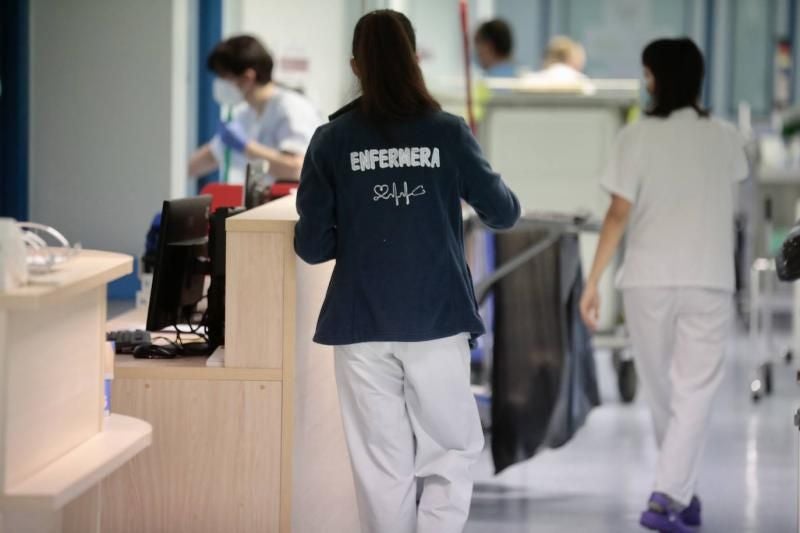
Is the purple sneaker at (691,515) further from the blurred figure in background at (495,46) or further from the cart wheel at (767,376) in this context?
the blurred figure in background at (495,46)

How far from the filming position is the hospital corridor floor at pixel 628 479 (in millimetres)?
4457

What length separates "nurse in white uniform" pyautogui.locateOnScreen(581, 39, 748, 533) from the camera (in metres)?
4.19

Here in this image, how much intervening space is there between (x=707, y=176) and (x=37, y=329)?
7.88ft

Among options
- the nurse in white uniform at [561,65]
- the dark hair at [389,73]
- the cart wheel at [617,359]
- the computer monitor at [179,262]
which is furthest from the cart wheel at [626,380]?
the dark hair at [389,73]

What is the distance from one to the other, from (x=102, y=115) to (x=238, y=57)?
0.82 m

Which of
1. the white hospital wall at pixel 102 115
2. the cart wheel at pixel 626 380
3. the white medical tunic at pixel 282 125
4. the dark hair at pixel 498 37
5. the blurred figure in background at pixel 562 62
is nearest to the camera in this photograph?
the white hospital wall at pixel 102 115

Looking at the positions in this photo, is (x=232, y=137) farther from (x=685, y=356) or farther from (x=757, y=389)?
(x=757, y=389)

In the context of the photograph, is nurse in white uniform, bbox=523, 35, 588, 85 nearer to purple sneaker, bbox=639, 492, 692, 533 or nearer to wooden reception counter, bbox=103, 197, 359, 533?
purple sneaker, bbox=639, 492, 692, 533

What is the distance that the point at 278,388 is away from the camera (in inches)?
124

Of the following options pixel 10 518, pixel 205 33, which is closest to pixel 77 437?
pixel 10 518

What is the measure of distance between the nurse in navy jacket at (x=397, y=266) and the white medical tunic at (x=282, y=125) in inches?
112

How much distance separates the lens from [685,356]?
4207 millimetres

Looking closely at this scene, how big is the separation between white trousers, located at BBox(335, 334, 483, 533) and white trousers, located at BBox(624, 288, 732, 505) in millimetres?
1195

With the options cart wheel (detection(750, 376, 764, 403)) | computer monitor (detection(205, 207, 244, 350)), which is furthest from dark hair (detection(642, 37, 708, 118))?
cart wheel (detection(750, 376, 764, 403))
